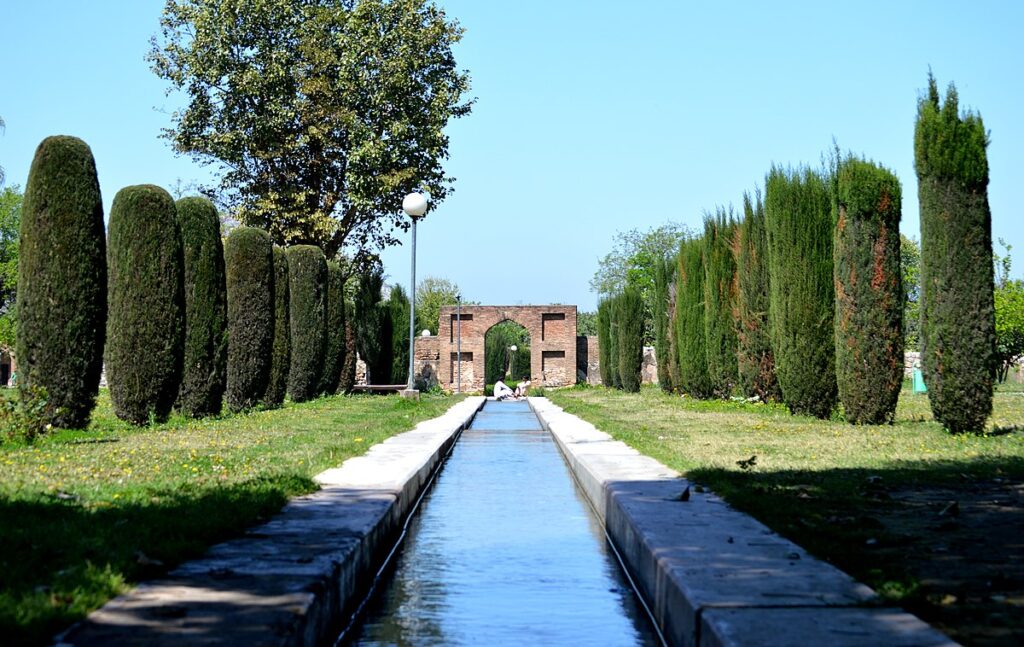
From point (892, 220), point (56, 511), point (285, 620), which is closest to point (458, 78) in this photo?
point (892, 220)

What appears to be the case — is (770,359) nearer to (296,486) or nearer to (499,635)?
(296,486)

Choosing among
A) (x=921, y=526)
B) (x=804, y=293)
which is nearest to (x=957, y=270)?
(x=804, y=293)

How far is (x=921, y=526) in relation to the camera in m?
6.83

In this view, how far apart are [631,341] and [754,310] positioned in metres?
16.6

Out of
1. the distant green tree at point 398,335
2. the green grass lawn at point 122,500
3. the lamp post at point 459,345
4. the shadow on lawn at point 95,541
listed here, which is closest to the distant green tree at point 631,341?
the distant green tree at point 398,335

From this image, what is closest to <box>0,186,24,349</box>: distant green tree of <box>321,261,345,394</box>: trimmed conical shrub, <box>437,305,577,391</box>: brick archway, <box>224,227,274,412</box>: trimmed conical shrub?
<box>437,305,577,391</box>: brick archway

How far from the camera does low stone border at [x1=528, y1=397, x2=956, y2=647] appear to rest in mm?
4070

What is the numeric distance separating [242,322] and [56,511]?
15.4 metres

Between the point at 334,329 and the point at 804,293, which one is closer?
the point at 804,293

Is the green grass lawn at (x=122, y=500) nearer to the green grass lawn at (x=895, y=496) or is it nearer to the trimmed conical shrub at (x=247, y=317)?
the green grass lawn at (x=895, y=496)

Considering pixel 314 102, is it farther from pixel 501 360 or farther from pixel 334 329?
pixel 501 360

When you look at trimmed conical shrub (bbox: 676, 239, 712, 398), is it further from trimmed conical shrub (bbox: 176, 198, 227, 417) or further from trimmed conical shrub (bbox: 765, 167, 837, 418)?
trimmed conical shrub (bbox: 176, 198, 227, 417)

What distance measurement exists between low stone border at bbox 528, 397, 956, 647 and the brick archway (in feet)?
145

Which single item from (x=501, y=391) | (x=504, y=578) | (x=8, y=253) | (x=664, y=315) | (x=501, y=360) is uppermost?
(x=8, y=253)
